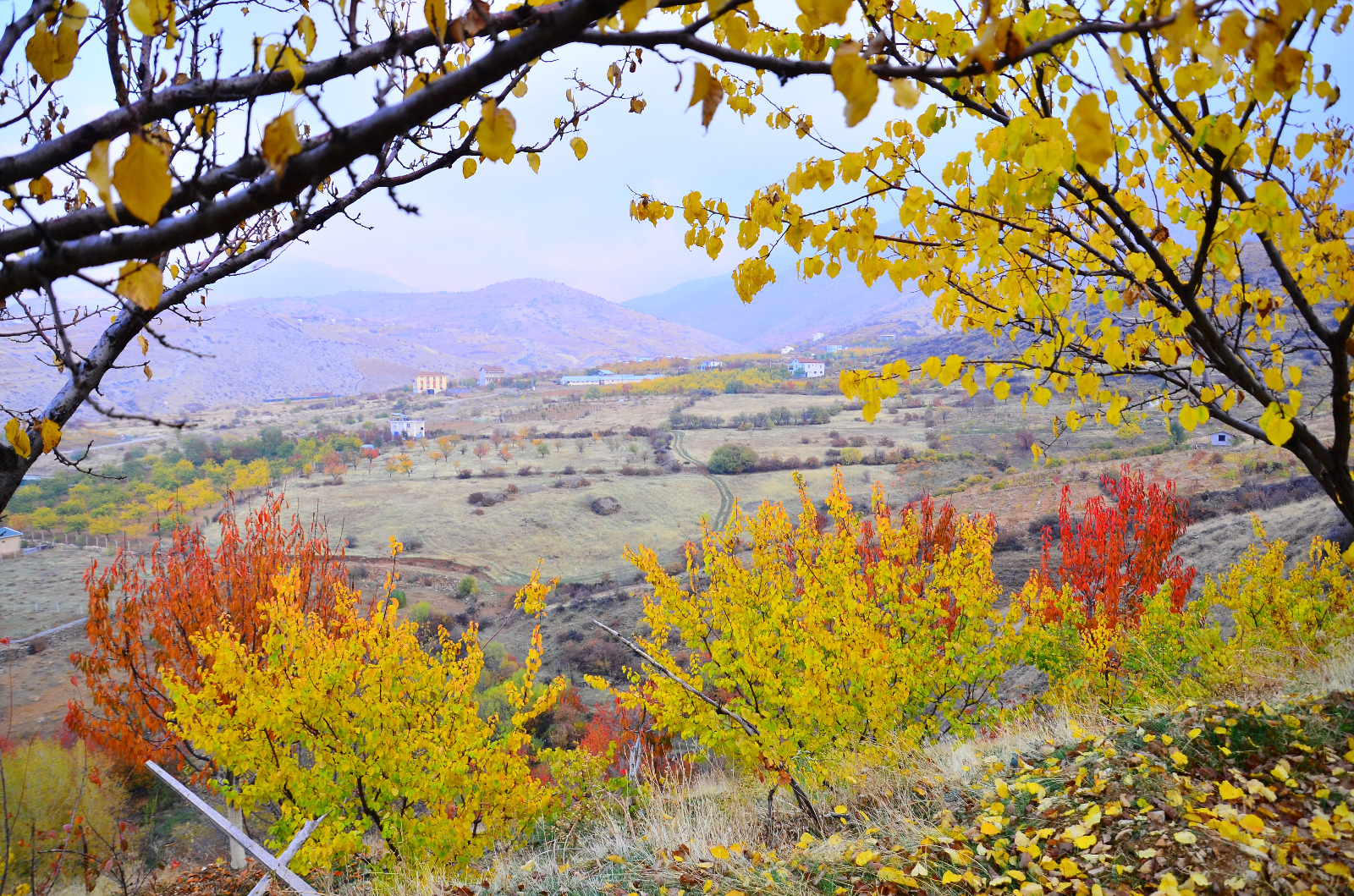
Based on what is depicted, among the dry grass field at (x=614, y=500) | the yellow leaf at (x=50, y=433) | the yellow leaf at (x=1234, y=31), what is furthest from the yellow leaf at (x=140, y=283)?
the dry grass field at (x=614, y=500)

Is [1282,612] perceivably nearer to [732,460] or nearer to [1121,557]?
[1121,557]

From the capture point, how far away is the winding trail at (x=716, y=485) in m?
34.9

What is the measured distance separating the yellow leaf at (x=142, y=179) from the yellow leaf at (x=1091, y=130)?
1.70m

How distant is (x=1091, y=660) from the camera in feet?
29.0

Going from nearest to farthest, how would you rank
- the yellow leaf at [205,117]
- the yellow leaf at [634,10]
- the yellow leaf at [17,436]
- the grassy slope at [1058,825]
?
1. the yellow leaf at [634,10]
2. the yellow leaf at [17,436]
3. the yellow leaf at [205,117]
4. the grassy slope at [1058,825]

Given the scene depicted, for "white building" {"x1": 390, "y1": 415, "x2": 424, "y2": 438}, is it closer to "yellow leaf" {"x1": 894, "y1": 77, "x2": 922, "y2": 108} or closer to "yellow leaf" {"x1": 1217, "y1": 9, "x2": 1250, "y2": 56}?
"yellow leaf" {"x1": 894, "y1": 77, "x2": 922, "y2": 108}

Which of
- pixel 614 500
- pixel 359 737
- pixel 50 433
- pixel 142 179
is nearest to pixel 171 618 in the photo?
pixel 359 737

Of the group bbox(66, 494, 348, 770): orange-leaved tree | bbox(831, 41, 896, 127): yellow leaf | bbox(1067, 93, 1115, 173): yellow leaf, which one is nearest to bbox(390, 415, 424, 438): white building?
bbox(66, 494, 348, 770): orange-leaved tree

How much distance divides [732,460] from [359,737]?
128ft

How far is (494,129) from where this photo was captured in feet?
4.36

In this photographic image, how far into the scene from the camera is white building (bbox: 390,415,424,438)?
63838mm

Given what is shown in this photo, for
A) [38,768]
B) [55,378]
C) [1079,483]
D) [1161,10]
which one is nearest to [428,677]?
[1161,10]

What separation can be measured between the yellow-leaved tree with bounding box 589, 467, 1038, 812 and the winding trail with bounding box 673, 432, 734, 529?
19.4 metres

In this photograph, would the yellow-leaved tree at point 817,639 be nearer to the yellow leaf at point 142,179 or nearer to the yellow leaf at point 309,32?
the yellow leaf at point 309,32
